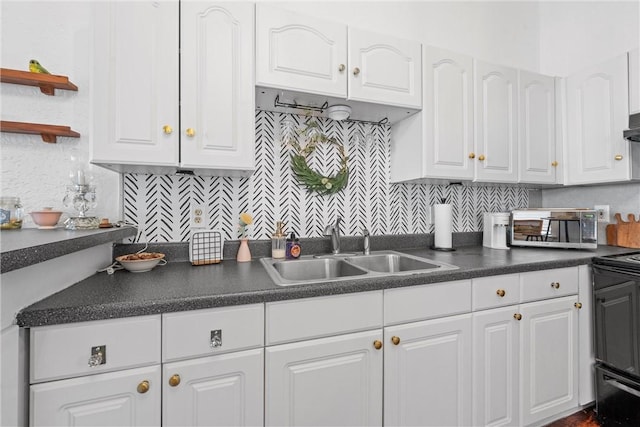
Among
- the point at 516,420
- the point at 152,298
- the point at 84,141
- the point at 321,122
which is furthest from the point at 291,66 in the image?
the point at 516,420

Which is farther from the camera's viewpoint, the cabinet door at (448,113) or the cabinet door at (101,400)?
the cabinet door at (448,113)

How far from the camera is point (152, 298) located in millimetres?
903

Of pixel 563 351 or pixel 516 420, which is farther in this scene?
pixel 563 351

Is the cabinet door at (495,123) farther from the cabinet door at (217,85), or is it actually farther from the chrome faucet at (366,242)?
the cabinet door at (217,85)

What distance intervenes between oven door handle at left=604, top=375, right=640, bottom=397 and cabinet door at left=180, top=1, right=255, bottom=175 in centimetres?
223

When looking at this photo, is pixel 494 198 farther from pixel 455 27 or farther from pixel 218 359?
pixel 218 359

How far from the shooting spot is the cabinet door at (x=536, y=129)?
1.98m

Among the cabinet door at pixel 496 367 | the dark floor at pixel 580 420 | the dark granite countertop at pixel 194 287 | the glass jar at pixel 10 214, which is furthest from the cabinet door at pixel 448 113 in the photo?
the glass jar at pixel 10 214

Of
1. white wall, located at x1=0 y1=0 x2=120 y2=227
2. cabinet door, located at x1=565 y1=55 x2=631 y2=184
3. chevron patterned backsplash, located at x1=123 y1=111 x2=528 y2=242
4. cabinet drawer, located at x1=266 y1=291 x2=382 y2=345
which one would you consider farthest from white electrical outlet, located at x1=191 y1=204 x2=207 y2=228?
cabinet door, located at x1=565 y1=55 x2=631 y2=184

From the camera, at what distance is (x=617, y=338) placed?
152 centimetres

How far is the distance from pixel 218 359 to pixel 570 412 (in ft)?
6.57

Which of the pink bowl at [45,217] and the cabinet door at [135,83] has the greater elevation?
→ the cabinet door at [135,83]

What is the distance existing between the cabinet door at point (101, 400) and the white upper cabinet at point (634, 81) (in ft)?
9.45

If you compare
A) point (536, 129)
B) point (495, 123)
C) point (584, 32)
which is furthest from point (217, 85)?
point (584, 32)
